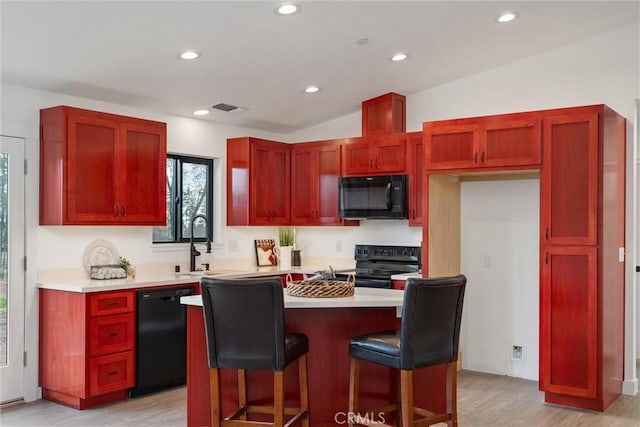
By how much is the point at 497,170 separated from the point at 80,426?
138 inches

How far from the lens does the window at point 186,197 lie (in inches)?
224

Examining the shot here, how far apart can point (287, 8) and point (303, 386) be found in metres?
2.20

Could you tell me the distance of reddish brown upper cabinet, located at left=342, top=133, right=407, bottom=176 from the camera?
570cm

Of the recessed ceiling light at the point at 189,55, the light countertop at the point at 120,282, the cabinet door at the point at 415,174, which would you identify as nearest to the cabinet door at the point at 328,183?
the cabinet door at the point at 415,174

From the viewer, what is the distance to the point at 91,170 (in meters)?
4.57

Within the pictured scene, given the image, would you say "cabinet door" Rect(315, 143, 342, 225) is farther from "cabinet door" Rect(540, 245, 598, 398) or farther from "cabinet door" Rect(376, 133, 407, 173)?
"cabinet door" Rect(540, 245, 598, 398)

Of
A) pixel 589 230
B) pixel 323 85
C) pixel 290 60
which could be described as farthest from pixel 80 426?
pixel 589 230

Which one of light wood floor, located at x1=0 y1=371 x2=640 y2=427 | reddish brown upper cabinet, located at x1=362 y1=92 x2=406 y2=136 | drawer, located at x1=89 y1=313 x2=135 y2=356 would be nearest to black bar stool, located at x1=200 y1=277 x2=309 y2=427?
light wood floor, located at x1=0 y1=371 x2=640 y2=427

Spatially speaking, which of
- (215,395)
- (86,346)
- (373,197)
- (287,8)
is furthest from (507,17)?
(86,346)

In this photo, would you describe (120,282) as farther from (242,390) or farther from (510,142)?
(510,142)

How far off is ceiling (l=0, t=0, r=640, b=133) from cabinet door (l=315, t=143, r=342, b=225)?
64cm

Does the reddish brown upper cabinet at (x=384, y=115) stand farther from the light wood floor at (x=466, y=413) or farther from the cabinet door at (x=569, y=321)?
the light wood floor at (x=466, y=413)

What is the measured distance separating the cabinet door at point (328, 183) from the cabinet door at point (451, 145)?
1332 millimetres

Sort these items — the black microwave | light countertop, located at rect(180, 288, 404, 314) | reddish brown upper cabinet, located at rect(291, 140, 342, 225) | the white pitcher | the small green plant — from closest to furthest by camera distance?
1. light countertop, located at rect(180, 288, 404, 314)
2. the black microwave
3. reddish brown upper cabinet, located at rect(291, 140, 342, 225)
4. the white pitcher
5. the small green plant
